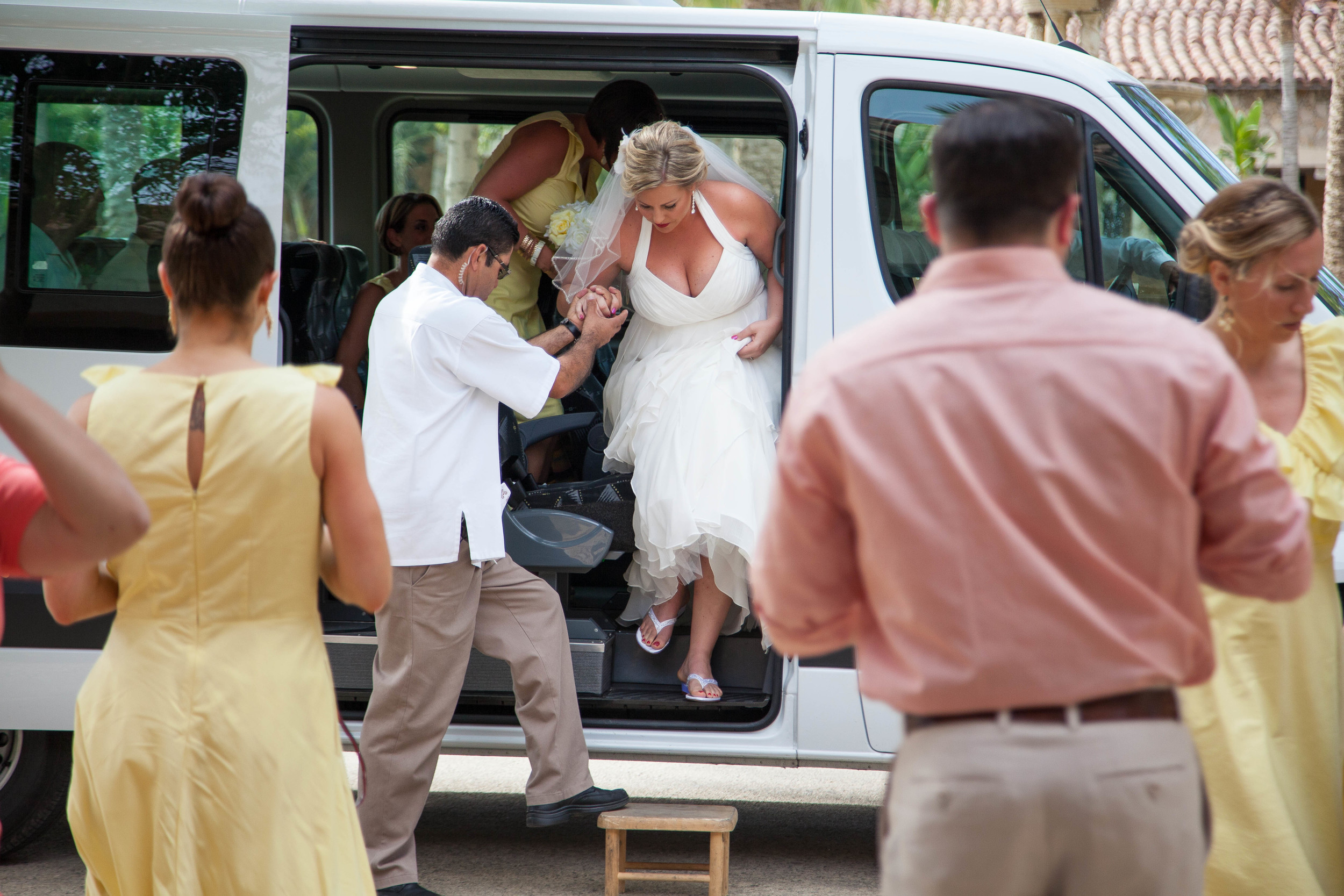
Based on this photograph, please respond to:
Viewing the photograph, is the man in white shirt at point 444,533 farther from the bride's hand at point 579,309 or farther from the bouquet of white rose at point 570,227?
the bouquet of white rose at point 570,227

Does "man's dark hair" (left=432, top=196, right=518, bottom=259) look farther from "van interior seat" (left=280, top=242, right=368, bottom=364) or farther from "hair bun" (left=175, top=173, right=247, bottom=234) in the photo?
"hair bun" (left=175, top=173, right=247, bottom=234)

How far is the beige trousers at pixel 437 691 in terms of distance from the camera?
11.8 ft

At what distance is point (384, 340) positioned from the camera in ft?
11.9

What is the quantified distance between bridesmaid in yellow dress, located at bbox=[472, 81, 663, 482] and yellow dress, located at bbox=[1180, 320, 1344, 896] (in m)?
2.62

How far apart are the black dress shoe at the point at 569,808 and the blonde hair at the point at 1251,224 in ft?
7.47

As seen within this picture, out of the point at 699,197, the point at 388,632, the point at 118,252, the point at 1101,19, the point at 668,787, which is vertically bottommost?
the point at 668,787

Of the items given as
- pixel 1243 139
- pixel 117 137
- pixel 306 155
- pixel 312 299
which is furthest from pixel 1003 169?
pixel 1243 139

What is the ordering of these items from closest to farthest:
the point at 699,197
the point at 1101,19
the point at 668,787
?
the point at 699,197
the point at 668,787
the point at 1101,19

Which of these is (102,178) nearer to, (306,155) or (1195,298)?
(306,155)

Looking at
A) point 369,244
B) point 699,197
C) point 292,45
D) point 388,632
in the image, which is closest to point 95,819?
point 388,632

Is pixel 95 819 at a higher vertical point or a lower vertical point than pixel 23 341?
lower

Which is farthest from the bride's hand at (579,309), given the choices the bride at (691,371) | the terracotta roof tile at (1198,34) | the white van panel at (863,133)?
the terracotta roof tile at (1198,34)

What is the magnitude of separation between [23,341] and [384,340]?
44.2 inches

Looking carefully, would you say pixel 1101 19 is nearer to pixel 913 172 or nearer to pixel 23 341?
pixel 913 172
